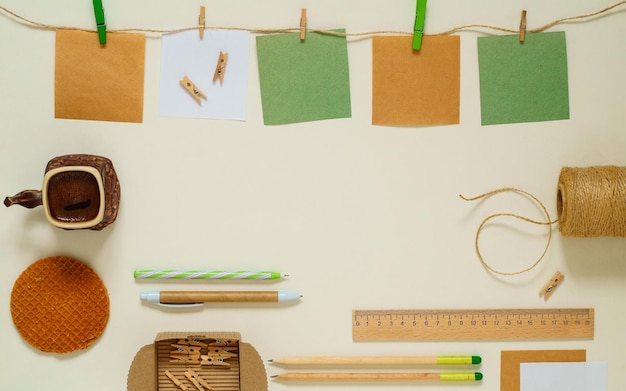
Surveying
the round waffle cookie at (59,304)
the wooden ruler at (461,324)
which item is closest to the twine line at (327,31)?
the round waffle cookie at (59,304)

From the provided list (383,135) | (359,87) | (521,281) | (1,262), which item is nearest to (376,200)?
(383,135)

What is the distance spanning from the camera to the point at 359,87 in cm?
133

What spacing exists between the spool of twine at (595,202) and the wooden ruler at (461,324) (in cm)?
21

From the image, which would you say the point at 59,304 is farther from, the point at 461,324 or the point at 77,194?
the point at 461,324

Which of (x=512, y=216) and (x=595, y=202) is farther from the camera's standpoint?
(x=512, y=216)

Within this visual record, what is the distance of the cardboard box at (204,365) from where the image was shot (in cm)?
132

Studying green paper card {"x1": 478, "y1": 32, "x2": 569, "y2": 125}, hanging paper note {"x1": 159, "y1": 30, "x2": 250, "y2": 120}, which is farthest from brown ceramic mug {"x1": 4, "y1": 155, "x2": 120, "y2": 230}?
green paper card {"x1": 478, "y1": 32, "x2": 569, "y2": 125}

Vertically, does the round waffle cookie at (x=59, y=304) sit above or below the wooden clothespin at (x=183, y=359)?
above

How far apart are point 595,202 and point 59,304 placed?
3.74ft

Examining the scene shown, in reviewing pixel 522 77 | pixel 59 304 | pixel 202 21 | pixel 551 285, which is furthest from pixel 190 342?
pixel 522 77

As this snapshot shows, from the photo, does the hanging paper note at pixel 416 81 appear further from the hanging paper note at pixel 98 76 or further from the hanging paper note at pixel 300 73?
the hanging paper note at pixel 98 76

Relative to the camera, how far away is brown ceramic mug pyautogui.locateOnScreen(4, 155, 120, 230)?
1.24m

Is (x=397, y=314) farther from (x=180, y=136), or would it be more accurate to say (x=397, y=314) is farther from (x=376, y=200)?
(x=180, y=136)

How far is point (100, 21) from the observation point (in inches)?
50.8
